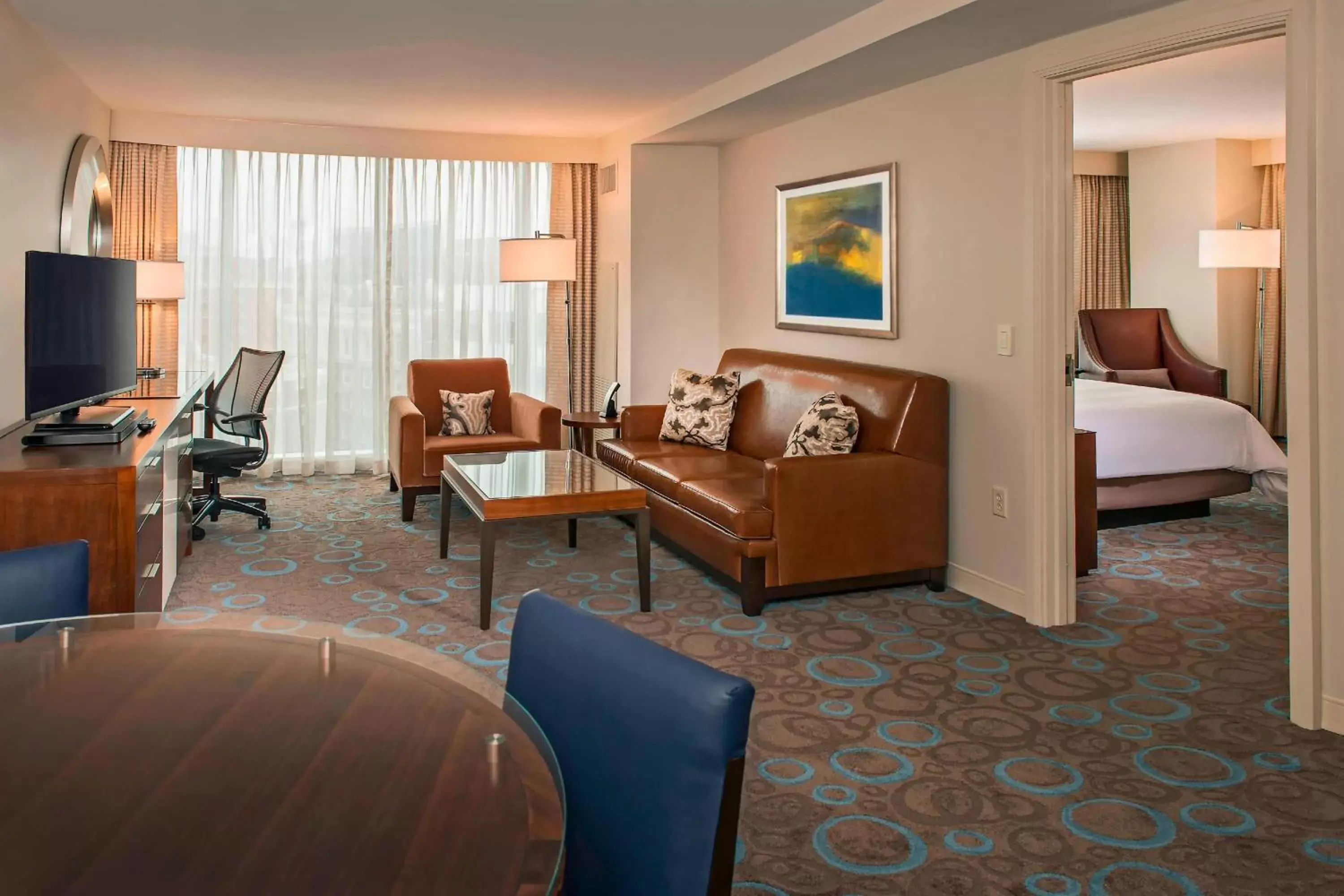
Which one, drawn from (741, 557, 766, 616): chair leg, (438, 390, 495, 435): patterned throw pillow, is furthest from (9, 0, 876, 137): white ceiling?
(741, 557, 766, 616): chair leg

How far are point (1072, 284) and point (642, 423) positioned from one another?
278cm

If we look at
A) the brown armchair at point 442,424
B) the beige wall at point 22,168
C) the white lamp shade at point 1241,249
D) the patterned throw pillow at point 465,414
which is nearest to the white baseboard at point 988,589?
the brown armchair at point 442,424

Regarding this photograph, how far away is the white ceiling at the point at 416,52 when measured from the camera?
4.54 metres

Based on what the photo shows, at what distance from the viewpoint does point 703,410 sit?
6.21 meters

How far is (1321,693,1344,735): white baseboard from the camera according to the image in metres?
3.31

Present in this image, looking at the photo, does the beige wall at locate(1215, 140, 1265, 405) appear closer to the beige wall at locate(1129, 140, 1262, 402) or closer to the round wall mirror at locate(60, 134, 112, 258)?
the beige wall at locate(1129, 140, 1262, 402)

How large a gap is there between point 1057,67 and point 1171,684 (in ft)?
7.51

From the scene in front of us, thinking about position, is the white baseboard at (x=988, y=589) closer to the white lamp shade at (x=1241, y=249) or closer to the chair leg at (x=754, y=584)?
the chair leg at (x=754, y=584)

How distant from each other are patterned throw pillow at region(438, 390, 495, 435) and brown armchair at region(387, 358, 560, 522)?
8 centimetres

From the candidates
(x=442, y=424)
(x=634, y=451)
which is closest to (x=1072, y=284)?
(x=634, y=451)

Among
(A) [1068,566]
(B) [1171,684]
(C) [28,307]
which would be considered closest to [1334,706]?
(B) [1171,684]

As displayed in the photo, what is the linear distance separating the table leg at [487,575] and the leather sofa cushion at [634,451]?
1613 millimetres

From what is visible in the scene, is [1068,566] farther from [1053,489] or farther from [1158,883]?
[1158,883]

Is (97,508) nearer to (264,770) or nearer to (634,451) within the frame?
(264,770)
